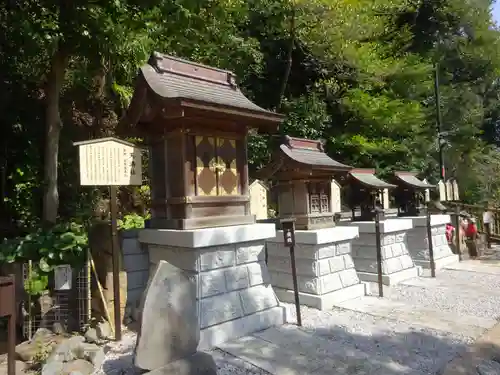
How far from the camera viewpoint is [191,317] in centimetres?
394

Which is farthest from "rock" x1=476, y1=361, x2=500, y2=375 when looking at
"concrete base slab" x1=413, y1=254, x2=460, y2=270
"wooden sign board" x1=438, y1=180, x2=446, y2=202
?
"wooden sign board" x1=438, y1=180, x2=446, y2=202

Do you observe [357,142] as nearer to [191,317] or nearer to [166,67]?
[166,67]

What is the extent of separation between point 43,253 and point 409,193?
10.4 metres

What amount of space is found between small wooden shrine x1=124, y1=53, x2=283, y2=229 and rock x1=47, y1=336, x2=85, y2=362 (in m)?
1.96

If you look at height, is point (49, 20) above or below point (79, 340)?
above

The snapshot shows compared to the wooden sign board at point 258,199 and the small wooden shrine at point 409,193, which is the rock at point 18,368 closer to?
the wooden sign board at point 258,199

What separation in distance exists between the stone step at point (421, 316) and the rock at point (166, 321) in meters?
3.96

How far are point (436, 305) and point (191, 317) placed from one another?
5.32m

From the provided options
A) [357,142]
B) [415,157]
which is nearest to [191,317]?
[357,142]

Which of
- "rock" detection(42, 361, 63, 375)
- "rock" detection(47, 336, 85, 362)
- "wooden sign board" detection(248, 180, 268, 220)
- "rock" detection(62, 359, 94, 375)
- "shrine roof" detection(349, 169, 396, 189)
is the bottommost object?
"rock" detection(62, 359, 94, 375)

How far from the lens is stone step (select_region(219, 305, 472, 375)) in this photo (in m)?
4.45

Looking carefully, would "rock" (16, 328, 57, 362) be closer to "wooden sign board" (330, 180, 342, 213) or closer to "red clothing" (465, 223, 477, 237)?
"wooden sign board" (330, 180, 342, 213)

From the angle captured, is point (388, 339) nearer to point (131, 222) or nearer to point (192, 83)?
point (192, 83)

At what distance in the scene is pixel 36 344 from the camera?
5121mm
